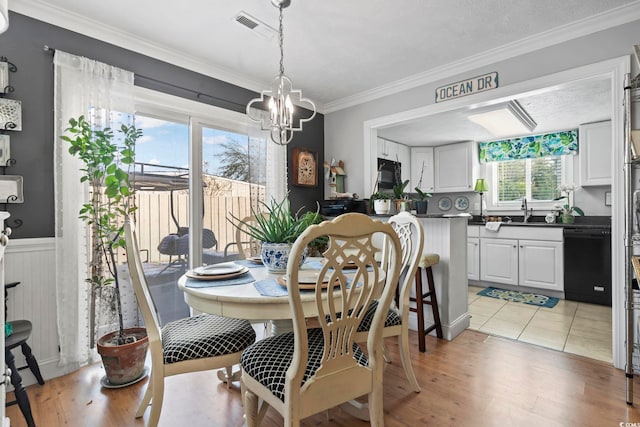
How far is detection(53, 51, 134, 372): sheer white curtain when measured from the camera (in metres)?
2.16

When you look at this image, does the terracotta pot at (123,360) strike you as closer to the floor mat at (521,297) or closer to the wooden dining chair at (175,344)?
the wooden dining chair at (175,344)

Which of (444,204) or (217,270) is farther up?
(444,204)

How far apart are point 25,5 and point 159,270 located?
2.02m

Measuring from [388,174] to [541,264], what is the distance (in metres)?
2.18

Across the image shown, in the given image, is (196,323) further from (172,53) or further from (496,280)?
(496,280)

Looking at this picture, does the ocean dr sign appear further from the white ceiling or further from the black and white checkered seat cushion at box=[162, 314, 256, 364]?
the black and white checkered seat cushion at box=[162, 314, 256, 364]

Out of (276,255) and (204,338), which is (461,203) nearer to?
(276,255)

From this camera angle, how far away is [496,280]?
14.1ft

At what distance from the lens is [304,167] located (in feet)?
12.6

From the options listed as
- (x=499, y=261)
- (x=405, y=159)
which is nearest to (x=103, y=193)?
(x=405, y=159)

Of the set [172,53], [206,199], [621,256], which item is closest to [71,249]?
[206,199]

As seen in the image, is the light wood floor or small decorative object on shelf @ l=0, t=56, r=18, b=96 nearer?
the light wood floor

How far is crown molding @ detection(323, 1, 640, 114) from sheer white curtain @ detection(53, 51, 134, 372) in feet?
8.40

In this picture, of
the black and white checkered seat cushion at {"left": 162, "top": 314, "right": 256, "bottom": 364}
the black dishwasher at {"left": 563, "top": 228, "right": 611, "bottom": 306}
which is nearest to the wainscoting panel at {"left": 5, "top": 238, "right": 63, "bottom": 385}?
the black and white checkered seat cushion at {"left": 162, "top": 314, "right": 256, "bottom": 364}
